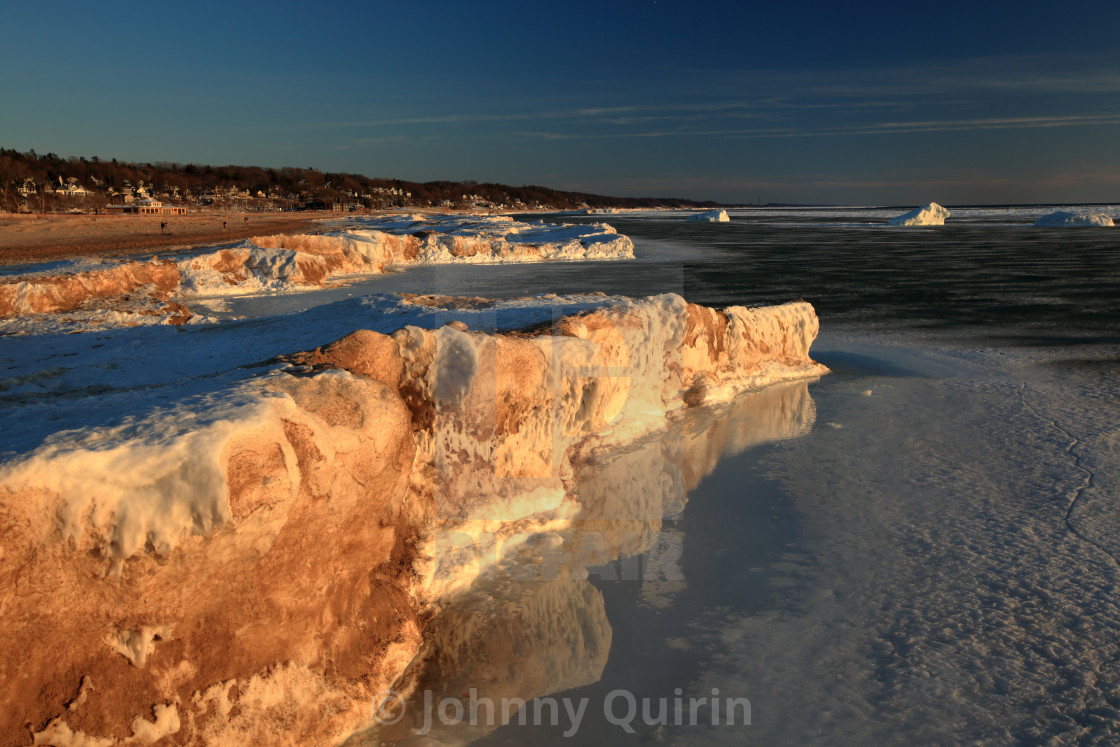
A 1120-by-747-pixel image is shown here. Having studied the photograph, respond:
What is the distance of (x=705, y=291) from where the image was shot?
1614cm

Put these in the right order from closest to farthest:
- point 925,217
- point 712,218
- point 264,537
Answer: point 264,537 → point 925,217 → point 712,218

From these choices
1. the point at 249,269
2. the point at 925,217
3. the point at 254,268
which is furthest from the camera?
the point at 925,217

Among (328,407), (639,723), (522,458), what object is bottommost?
(639,723)

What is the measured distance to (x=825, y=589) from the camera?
13.1 feet

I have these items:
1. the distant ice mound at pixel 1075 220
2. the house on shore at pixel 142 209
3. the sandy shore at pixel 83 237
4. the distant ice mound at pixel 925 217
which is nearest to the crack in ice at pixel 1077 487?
the sandy shore at pixel 83 237

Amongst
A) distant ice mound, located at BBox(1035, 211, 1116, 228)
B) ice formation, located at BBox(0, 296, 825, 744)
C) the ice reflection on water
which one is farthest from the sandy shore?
distant ice mound, located at BBox(1035, 211, 1116, 228)

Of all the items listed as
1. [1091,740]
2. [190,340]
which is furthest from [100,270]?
[1091,740]

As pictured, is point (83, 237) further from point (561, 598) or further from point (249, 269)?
point (561, 598)

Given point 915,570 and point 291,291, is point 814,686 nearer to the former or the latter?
point 915,570

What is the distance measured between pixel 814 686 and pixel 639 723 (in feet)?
2.72

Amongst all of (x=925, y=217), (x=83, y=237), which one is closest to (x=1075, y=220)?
(x=925, y=217)

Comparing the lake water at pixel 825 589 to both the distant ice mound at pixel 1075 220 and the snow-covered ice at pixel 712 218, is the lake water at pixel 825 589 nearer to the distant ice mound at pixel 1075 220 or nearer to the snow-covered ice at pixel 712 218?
the distant ice mound at pixel 1075 220

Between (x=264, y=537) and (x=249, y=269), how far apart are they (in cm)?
1476

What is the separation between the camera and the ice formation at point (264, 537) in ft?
8.04
